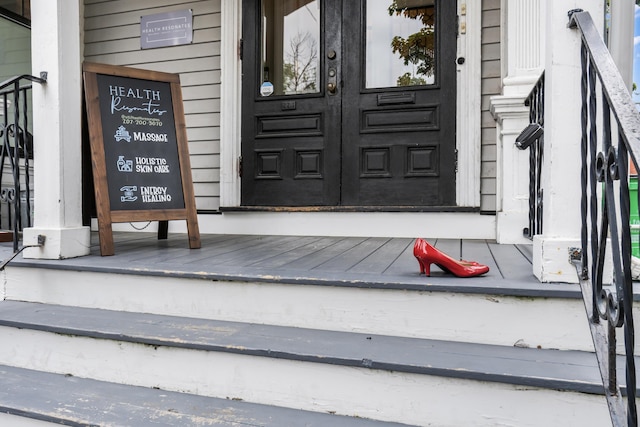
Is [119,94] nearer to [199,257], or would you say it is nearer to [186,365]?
[199,257]

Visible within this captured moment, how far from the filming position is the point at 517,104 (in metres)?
2.76

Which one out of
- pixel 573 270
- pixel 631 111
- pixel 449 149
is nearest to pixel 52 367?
pixel 573 270

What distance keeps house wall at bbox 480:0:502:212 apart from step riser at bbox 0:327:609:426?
6.89ft

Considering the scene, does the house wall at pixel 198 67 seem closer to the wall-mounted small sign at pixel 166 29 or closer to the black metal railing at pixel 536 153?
the wall-mounted small sign at pixel 166 29

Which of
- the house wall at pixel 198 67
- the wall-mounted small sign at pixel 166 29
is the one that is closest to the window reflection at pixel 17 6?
the house wall at pixel 198 67

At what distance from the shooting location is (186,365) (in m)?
1.56

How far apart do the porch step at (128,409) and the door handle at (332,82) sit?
99.0 inches

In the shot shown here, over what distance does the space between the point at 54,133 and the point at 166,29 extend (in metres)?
2.04

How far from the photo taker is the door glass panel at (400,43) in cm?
334

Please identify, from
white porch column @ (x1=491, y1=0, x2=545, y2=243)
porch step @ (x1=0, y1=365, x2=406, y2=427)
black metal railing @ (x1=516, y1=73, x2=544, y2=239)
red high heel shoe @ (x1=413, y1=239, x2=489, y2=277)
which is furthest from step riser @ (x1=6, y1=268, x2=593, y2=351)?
white porch column @ (x1=491, y1=0, x2=545, y2=243)

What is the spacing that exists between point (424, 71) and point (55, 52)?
2.31 meters

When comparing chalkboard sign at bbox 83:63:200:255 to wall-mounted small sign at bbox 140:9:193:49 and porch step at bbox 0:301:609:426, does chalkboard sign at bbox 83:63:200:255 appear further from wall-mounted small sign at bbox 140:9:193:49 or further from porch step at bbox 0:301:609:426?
wall-mounted small sign at bbox 140:9:193:49

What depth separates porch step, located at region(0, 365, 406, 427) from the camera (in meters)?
1.34

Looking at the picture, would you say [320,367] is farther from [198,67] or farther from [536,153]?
[198,67]
